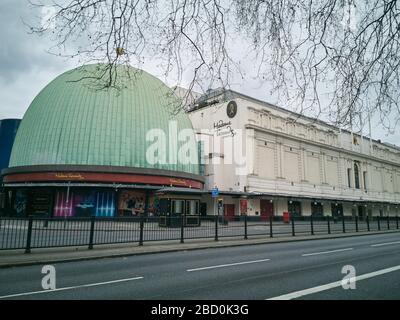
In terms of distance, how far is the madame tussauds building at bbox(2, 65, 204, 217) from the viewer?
132 ft

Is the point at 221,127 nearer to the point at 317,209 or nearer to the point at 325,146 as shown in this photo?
the point at 325,146

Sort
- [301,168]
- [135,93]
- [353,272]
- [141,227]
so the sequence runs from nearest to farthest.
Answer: [353,272] → [141,227] → [135,93] → [301,168]

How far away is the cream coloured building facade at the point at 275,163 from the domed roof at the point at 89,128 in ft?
25.1

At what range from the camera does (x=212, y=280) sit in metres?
7.59

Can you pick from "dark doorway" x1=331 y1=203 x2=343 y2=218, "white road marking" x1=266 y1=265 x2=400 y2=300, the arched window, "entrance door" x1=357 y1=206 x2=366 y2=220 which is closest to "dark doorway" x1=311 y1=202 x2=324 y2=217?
"dark doorway" x1=331 y1=203 x2=343 y2=218

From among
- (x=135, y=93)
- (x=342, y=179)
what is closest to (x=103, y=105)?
(x=135, y=93)

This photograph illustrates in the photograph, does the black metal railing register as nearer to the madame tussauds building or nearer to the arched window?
the madame tussauds building

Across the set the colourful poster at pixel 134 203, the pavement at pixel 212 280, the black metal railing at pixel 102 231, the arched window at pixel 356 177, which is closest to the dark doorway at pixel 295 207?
the arched window at pixel 356 177

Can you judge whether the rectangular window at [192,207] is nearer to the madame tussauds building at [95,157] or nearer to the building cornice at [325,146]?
the madame tussauds building at [95,157]

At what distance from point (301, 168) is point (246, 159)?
533 inches

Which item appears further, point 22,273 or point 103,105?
point 103,105
